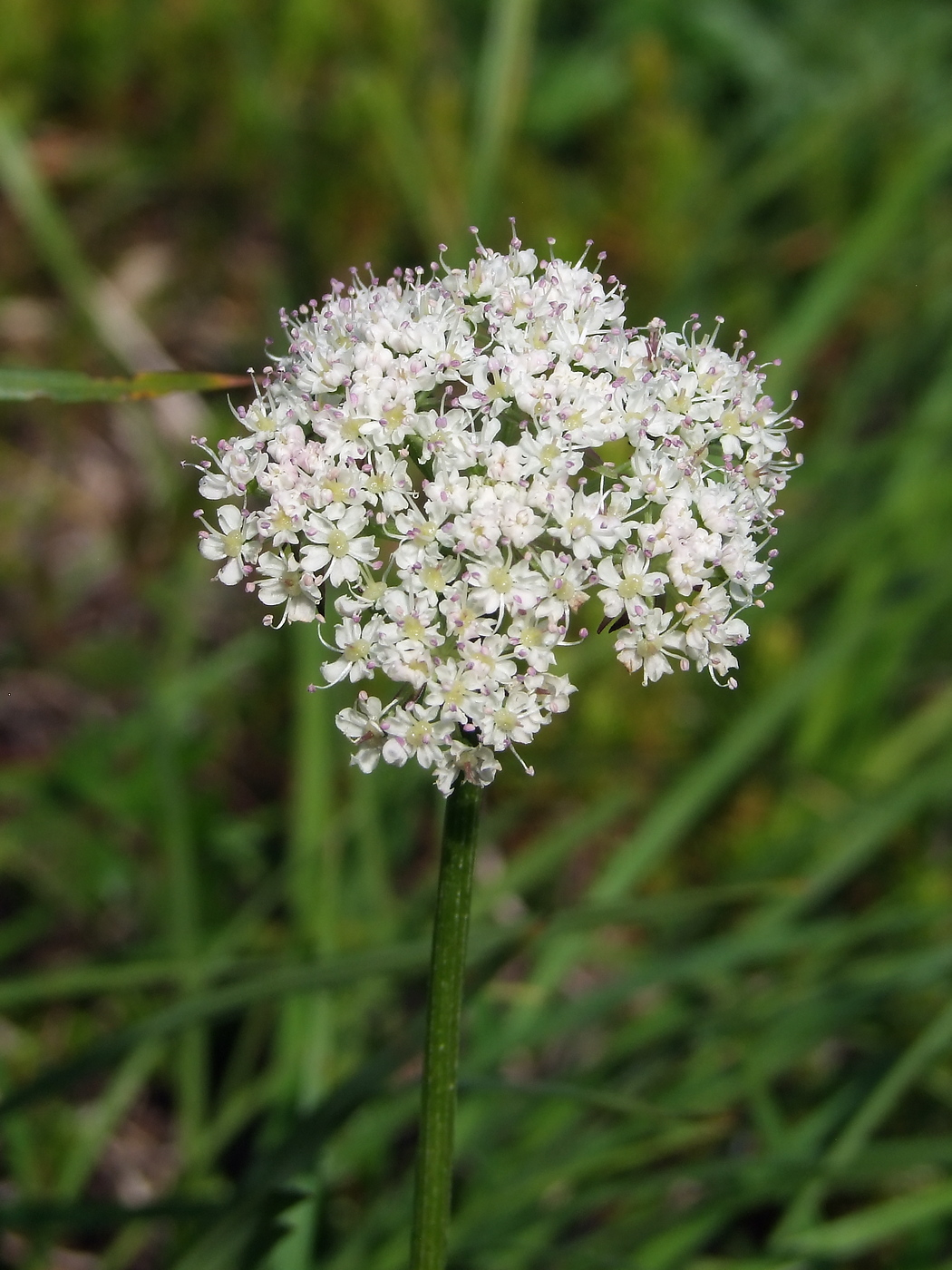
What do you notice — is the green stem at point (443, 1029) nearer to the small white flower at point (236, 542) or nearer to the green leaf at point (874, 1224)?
the small white flower at point (236, 542)

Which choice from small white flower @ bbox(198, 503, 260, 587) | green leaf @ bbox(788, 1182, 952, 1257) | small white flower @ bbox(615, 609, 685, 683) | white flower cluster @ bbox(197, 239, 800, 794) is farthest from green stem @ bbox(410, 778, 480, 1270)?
green leaf @ bbox(788, 1182, 952, 1257)

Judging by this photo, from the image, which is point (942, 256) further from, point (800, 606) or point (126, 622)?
point (126, 622)

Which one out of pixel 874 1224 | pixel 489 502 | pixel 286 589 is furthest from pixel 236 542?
pixel 874 1224

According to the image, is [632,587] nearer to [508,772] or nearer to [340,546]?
[340,546]

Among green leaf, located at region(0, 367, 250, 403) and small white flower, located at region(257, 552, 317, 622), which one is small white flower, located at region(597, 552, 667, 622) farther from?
green leaf, located at region(0, 367, 250, 403)

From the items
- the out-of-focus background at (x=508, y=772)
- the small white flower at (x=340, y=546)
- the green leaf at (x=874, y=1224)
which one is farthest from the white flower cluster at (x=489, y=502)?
the green leaf at (x=874, y=1224)
